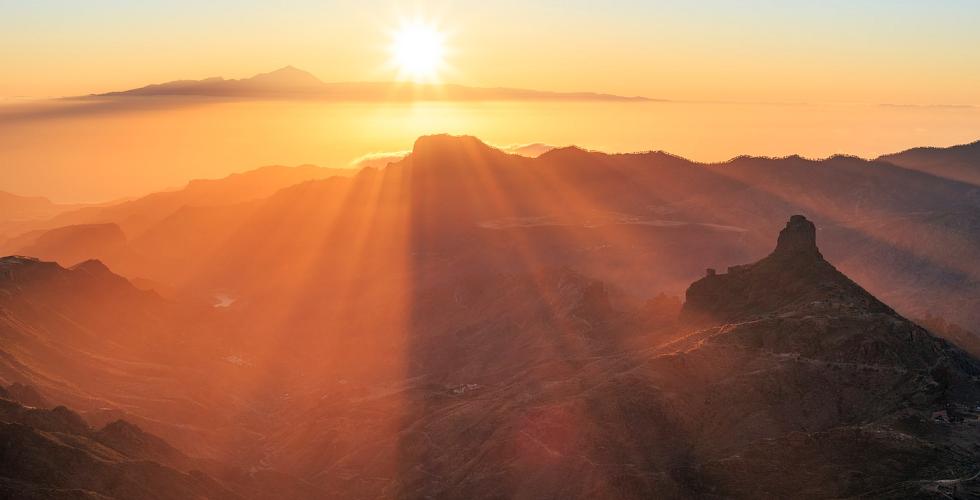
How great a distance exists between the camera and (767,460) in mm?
123625

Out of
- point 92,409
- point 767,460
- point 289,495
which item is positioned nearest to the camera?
point 767,460

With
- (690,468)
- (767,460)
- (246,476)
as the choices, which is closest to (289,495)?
(246,476)

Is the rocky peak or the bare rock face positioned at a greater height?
the rocky peak

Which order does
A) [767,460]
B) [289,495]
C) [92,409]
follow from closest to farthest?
1. [767,460]
2. [289,495]
3. [92,409]

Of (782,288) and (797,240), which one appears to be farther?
(797,240)

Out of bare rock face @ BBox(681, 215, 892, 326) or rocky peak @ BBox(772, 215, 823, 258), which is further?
rocky peak @ BBox(772, 215, 823, 258)

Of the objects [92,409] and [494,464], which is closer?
[494,464]

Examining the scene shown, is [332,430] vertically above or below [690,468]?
below

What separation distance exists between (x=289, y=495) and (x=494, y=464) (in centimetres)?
3364

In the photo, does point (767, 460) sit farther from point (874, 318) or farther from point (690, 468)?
point (874, 318)

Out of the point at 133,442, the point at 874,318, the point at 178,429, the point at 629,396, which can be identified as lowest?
the point at 178,429

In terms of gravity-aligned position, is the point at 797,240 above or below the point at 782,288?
above

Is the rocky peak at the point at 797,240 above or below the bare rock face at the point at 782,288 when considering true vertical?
above

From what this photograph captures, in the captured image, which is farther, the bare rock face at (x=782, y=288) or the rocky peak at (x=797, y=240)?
the rocky peak at (x=797, y=240)
